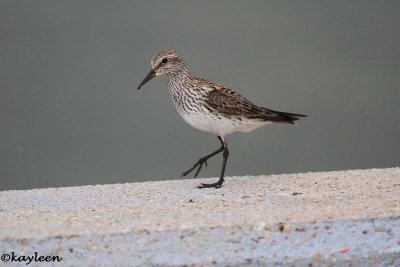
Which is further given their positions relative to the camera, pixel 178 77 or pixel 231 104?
pixel 178 77

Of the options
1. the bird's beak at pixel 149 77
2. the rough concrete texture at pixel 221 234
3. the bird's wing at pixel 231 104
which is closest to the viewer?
the rough concrete texture at pixel 221 234

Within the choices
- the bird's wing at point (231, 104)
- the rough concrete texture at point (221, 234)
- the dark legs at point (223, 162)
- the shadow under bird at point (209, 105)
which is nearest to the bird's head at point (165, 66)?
the shadow under bird at point (209, 105)

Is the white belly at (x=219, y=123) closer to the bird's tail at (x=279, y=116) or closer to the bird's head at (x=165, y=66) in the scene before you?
the bird's tail at (x=279, y=116)

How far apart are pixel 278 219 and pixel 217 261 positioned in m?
0.46

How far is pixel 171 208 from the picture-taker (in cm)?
486

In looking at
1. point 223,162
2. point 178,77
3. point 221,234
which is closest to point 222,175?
point 223,162

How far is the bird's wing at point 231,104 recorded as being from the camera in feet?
18.5

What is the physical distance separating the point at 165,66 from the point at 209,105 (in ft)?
1.64

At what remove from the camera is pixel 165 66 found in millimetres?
5867

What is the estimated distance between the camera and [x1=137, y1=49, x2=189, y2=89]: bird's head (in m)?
5.85

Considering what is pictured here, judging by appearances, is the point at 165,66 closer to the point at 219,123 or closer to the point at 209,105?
the point at 209,105

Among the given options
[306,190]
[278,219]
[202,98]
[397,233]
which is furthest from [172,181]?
[397,233]

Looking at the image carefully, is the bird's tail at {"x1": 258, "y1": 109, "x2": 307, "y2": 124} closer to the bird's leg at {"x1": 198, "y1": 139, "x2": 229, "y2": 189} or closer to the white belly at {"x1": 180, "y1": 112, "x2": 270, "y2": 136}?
the white belly at {"x1": 180, "y1": 112, "x2": 270, "y2": 136}

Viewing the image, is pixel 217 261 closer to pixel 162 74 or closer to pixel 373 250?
pixel 373 250
